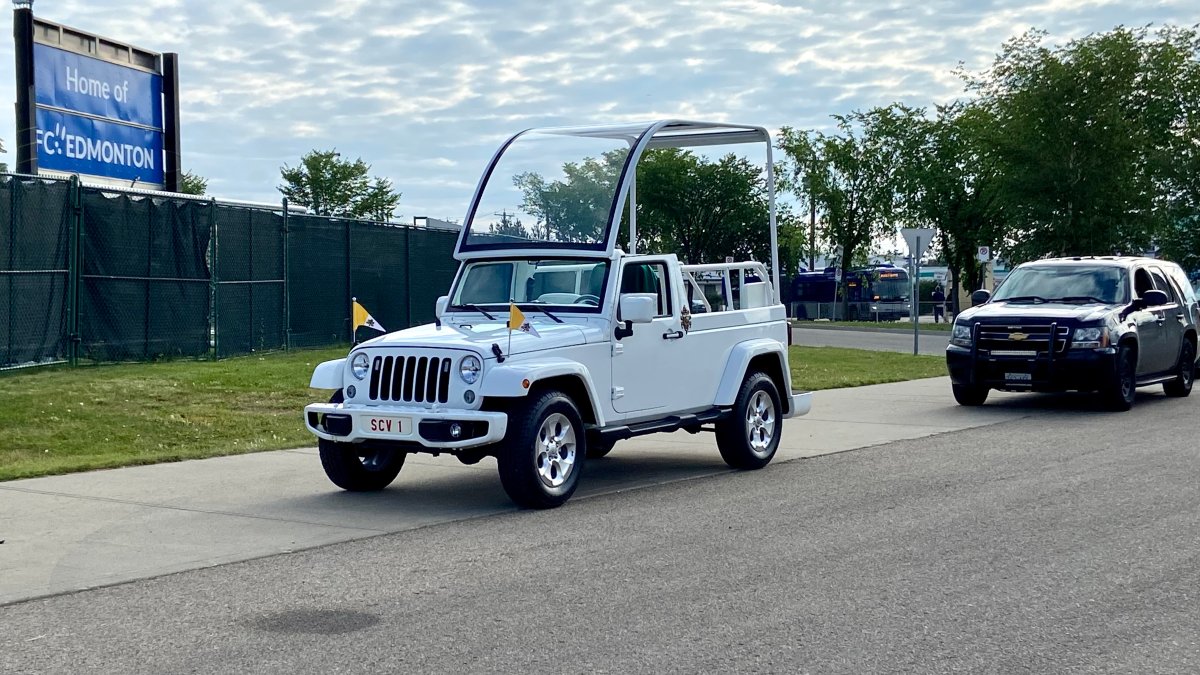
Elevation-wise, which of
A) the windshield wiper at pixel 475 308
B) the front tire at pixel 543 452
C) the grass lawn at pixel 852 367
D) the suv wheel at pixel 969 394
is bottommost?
the grass lawn at pixel 852 367

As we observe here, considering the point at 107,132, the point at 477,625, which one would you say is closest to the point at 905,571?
the point at 477,625

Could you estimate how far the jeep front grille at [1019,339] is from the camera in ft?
52.7

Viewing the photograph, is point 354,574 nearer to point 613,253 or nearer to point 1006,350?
point 613,253

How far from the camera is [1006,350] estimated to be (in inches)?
641

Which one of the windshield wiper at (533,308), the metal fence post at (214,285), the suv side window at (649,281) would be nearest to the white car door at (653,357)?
the suv side window at (649,281)

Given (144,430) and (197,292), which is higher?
(197,292)

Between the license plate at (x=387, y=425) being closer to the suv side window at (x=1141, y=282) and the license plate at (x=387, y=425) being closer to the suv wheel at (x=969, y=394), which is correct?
the suv wheel at (x=969, y=394)

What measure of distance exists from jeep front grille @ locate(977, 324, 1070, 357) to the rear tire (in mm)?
8625

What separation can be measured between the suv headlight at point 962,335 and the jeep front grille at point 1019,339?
18cm

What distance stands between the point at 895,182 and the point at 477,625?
61874 mm

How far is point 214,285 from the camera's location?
66.0 feet

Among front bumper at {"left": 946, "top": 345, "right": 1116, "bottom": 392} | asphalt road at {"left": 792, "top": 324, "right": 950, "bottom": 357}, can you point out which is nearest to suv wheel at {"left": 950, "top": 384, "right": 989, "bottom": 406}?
front bumper at {"left": 946, "top": 345, "right": 1116, "bottom": 392}

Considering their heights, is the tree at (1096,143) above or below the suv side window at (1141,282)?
above

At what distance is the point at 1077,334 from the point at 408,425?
9.75 metres
